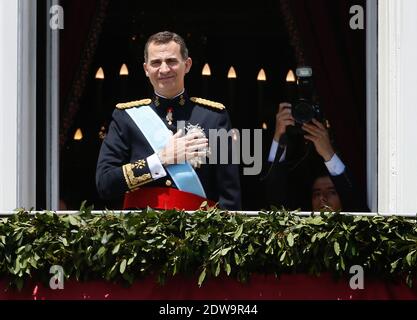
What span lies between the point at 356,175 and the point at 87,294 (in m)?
1.66

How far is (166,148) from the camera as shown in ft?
32.5

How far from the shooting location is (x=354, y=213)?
968cm

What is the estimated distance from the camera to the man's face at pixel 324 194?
1003 cm

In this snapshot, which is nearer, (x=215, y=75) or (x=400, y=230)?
(x=400, y=230)

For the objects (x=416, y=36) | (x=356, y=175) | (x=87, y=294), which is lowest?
(x=87, y=294)

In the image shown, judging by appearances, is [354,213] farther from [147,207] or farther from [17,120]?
[17,120]

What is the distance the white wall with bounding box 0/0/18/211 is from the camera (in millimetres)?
1536

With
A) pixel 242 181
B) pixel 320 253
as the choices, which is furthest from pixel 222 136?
pixel 320 253

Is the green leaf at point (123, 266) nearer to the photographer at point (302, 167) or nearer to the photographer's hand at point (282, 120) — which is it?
the photographer at point (302, 167)

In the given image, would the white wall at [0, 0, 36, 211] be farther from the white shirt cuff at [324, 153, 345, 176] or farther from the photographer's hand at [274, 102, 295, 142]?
the white shirt cuff at [324, 153, 345, 176]

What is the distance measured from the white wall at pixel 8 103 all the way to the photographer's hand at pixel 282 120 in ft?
4.75

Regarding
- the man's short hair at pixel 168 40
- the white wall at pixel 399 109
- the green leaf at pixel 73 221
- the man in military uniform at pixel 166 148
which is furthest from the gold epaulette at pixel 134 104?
the white wall at pixel 399 109

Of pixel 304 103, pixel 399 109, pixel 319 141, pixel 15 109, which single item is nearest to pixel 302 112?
pixel 304 103

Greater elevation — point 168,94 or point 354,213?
point 168,94
